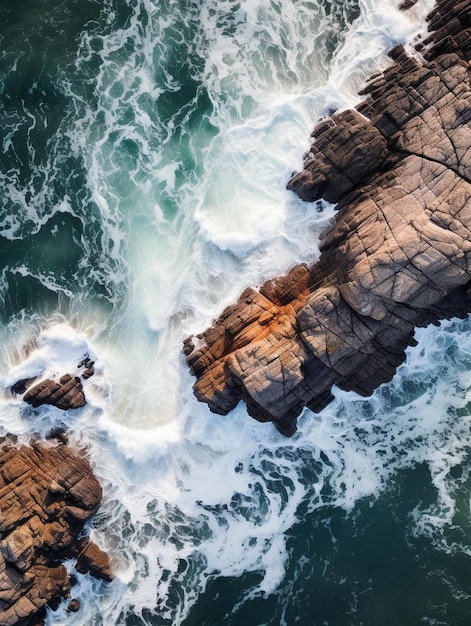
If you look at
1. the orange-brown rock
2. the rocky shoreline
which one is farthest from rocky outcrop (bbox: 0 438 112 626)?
the orange-brown rock

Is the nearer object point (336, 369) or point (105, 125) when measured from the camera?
point (336, 369)

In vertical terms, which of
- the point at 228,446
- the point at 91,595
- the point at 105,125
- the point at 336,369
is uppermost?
the point at 105,125

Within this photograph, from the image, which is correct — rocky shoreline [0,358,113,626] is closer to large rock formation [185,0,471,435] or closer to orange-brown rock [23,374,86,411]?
orange-brown rock [23,374,86,411]

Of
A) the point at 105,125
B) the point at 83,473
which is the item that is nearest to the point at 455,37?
the point at 105,125

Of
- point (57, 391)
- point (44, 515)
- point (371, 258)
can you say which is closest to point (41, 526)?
point (44, 515)

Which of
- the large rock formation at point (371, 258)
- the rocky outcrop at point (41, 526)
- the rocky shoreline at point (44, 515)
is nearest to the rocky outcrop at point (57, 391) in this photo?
the rocky shoreline at point (44, 515)

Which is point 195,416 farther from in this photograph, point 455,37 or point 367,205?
point 455,37

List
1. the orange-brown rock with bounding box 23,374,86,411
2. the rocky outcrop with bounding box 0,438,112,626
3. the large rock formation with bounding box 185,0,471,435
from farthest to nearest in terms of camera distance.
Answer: the orange-brown rock with bounding box 23,374,86,411 < the rocky outcrop with bounding box 0,438,112,626 < the large rock formation with bounding box 185,0,471,435
